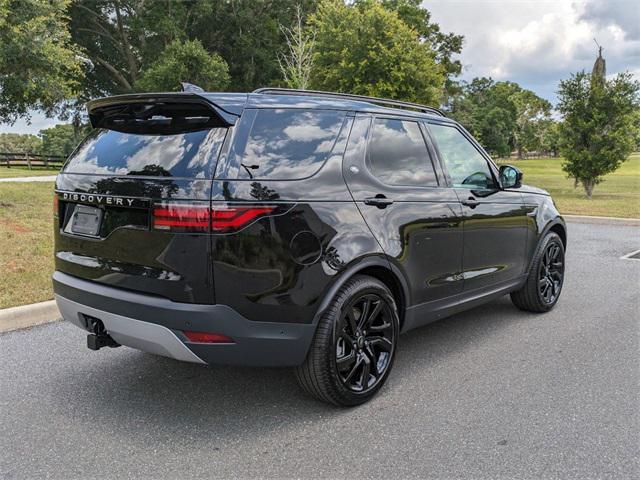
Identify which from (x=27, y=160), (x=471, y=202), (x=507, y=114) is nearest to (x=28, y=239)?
(x=471, y=202)

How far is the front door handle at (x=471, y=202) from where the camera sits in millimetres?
4191

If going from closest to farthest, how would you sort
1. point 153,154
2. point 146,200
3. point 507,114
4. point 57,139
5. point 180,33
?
point 146,200 < point 153,154 < point 180,33 < point 57,139 < point 507,114

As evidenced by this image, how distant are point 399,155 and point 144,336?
2012 millimetres

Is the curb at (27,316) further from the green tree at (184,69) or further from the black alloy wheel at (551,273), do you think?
the green tree at (184,69)

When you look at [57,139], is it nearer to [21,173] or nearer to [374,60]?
[21,173]

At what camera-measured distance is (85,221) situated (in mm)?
3293

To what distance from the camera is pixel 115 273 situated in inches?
122

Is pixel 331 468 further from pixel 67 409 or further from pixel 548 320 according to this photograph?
pixel 548 320

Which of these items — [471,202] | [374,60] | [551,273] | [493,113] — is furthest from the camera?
[493,113]

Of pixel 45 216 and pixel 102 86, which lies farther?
pixel 102 86

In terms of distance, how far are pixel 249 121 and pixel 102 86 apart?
38.3 meters

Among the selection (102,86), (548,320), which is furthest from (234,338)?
(102,86)

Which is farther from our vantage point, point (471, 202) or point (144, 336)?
point (471, 202)

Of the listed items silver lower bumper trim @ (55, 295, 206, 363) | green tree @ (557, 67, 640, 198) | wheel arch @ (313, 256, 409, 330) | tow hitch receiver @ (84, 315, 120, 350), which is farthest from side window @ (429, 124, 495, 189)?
green tree @ (557, 67, 640, 198)
